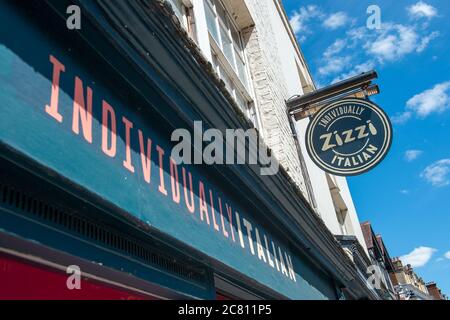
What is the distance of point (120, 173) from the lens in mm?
2086

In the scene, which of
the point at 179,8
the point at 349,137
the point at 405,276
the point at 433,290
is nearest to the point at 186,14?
the point at 179,8

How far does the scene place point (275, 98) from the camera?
6363 mm

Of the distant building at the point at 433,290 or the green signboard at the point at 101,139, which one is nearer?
the green signboard at the point at 101,139

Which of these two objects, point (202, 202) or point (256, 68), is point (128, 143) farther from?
point (256, 68)

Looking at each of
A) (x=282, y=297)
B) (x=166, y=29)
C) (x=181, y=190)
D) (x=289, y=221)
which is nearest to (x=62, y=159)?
(x=181, y=190)

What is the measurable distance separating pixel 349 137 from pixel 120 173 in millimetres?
4074

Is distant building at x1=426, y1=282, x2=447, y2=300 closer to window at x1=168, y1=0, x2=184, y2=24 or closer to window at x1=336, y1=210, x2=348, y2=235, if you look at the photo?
window at x1=336, y1=210, x2=348, y2=235

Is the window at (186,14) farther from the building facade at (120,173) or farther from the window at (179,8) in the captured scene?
the building facade at (120,173)

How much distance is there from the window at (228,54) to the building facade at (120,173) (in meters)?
1.73

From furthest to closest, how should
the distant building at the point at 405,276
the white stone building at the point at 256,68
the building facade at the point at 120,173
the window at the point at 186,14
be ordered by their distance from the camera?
the distant building at the point at 405,276, the white stone building at the point at 256,68, the window at the point at 186,14, the building facade at the point at 120,173

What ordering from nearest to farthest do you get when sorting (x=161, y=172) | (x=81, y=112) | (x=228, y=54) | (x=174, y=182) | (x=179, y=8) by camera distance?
(x=81, y=112) → (x=161, y=172) → (x=174, y=182) → (x=179, y=8) → (x=228, y=54)

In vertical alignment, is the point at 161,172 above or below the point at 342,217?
below

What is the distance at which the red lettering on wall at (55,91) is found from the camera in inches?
69.0

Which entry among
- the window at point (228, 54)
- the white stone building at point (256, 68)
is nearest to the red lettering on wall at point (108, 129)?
the white stone building at point (256, 68)
